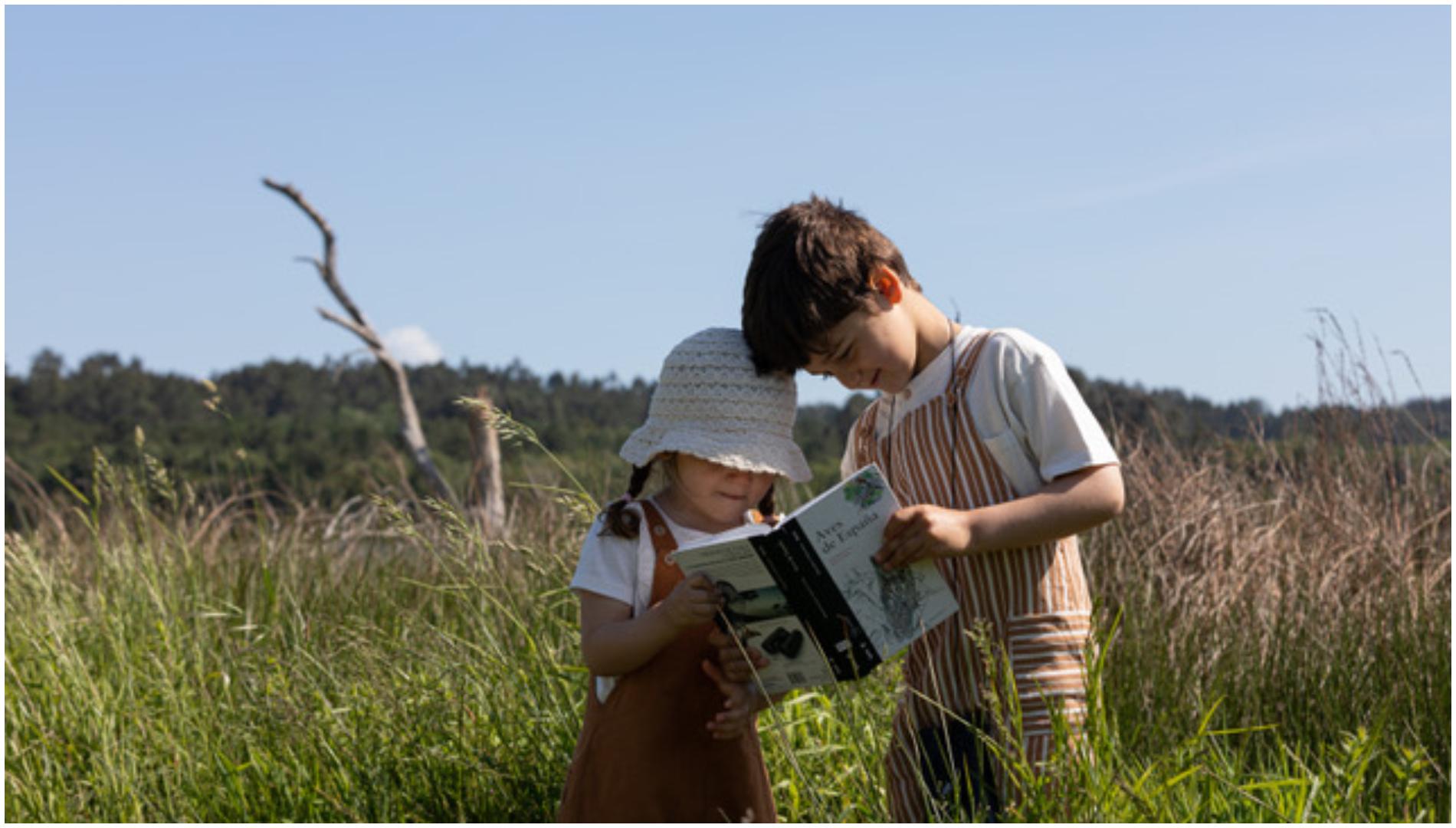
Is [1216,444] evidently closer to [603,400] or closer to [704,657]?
[704,657]

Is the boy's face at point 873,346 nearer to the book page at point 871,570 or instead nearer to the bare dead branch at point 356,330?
the book page at point 871,570

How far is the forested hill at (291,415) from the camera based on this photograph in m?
26.4

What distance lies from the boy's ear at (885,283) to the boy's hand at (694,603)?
62 cm

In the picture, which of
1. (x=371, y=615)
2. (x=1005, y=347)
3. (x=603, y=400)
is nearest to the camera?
(x=1005, y=347)

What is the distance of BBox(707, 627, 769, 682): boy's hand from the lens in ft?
7.97

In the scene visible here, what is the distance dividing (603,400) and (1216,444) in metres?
26.1

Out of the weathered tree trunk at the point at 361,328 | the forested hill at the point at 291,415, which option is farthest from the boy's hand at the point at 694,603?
the forested hill at the point at 291,415

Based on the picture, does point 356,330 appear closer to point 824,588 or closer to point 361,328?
point 361,328

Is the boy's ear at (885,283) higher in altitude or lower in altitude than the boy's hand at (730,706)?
higher

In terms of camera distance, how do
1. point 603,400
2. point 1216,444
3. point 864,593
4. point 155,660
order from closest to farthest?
point 864,593, point 155,660, point 1216,444, point 603,400

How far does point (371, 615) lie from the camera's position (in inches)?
205

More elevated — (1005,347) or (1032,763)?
(1005,347)

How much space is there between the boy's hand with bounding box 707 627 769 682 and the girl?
29mm

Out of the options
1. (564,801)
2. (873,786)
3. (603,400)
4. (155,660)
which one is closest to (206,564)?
(155,660)
